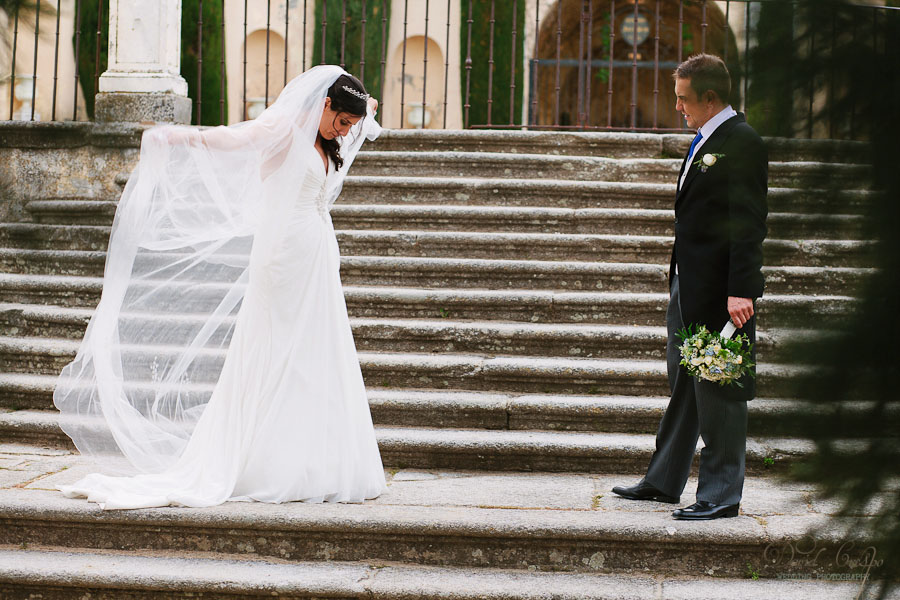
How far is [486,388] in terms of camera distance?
16.3 feet

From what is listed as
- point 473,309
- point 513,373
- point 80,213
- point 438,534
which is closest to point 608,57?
point 80,213

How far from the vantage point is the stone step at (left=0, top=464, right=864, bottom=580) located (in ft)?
11.3

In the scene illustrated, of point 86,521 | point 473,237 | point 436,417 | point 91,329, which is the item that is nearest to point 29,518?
point 86,521

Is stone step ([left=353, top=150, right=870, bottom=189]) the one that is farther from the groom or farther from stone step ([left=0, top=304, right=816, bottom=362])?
the groom

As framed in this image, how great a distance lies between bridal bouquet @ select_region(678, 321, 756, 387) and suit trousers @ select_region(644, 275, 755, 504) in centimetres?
11

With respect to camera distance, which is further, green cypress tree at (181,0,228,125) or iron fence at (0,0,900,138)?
green cypress tree at (181,0,228,125)

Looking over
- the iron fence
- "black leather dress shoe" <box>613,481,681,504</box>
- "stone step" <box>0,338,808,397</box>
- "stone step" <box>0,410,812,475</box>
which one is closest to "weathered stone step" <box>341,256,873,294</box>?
"stone step" <box>0,338,808,397</box>

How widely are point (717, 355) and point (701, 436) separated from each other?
41 centimetres

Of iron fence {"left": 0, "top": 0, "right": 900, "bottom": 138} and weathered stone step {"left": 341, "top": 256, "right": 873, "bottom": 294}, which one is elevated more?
iron fence {"left": 0, "top": 0, "right": 900, "bottom": 138}

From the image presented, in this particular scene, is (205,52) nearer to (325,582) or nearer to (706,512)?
(325,582)

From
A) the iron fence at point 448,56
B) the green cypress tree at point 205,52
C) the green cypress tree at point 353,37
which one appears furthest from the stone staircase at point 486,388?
the green cypress tree at point 353,37

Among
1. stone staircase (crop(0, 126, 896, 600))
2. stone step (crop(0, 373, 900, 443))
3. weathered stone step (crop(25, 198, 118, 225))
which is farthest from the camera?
weathered stone step (crop(25, 198, 118, 225))

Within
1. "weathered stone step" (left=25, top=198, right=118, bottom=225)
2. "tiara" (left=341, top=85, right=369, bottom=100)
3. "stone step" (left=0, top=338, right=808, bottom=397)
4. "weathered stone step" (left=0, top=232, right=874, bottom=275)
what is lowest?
"stone step" (left=0, top=338, right=808, bottom=397)

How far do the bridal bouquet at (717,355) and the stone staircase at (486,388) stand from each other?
271mm
